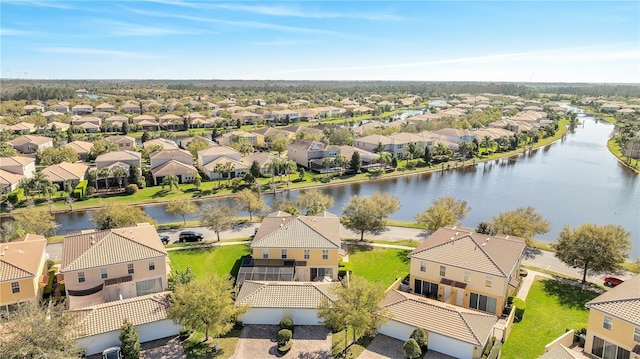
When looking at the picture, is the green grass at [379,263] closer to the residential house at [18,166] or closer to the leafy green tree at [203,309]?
the leafy green tree at [203,309]

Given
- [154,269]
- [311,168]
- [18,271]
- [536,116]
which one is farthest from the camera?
[536,116]

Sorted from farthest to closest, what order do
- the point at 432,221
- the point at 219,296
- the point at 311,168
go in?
the point at 311,168 < the point at 432,221 < the point at 219,296

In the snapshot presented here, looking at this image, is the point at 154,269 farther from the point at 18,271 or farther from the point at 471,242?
the point at 471,242

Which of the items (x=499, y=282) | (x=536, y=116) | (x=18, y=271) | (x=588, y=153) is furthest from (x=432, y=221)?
(x=536, y=116)

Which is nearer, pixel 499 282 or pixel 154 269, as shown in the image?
pixel 499 282

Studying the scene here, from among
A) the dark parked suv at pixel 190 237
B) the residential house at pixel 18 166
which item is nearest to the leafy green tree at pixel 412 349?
the dark parked suv at pixel 190 237

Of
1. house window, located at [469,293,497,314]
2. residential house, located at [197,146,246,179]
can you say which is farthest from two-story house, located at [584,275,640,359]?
residential house, located at [197,146,246,179]
